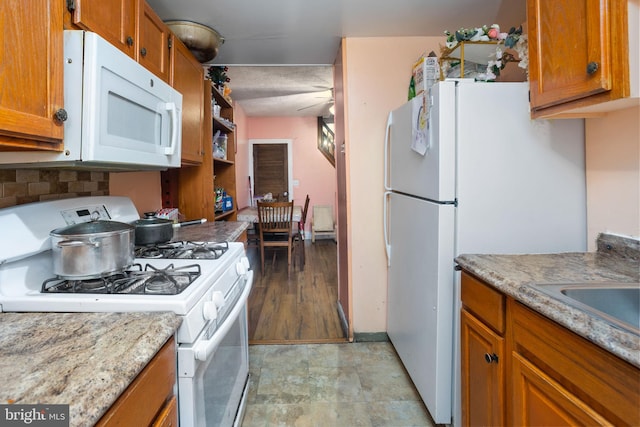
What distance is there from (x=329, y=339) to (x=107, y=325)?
73.1 inches

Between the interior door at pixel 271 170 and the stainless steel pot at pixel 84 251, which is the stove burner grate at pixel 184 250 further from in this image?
the interior door at pixel 271 170

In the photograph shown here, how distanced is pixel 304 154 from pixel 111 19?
17.3ft

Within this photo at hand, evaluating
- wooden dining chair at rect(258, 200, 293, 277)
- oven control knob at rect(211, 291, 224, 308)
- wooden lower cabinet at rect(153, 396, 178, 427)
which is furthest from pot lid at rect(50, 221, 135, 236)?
wooden dining chair at rect(258, 200, 293, 277)

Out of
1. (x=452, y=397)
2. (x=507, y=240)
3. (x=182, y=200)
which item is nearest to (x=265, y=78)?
(x=182, y=200)

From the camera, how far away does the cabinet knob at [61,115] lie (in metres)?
0.90

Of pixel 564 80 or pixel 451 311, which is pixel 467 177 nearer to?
pixel 564 80

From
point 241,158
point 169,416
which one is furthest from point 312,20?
point 241,158

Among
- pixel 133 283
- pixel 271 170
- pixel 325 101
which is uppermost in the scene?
pixel 325 101

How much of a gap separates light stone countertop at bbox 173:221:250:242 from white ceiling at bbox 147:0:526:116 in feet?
3.92

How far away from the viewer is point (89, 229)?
3.28ft

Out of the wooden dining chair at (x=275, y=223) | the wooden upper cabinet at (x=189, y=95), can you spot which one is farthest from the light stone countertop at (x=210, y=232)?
the wooden dining chair at (x=275, y=223)

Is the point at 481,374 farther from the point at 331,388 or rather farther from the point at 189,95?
the point at 189,95

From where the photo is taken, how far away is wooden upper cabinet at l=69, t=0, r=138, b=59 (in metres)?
0.99

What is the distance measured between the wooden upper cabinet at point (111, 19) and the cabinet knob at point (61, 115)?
11.2 inches
